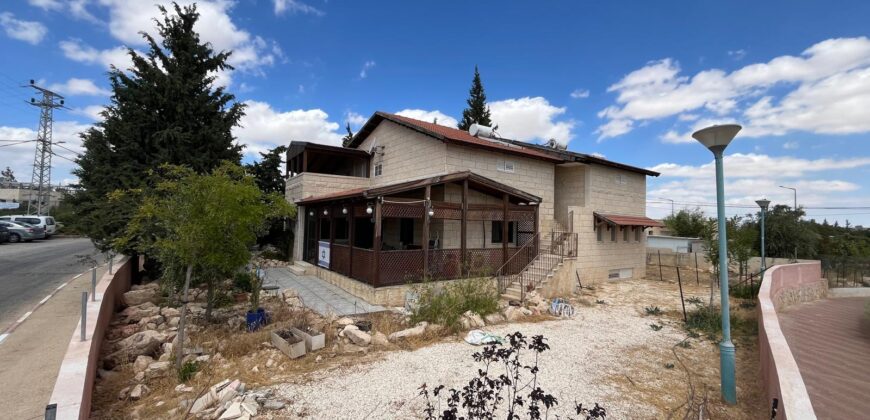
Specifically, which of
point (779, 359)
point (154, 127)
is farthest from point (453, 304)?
point (154, 127)

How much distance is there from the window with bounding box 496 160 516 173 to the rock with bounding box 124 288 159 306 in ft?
40.7

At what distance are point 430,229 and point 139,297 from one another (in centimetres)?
947

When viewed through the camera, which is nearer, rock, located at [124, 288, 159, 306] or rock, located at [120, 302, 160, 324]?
rock, located at [120, 302, 160, 324]

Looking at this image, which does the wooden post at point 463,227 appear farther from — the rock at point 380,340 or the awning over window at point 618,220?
the awning over window at point 618,220

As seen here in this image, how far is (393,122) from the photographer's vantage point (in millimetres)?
16641

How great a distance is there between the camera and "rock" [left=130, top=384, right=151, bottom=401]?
550 cm

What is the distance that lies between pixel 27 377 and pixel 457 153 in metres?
11.8

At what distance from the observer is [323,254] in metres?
14.4

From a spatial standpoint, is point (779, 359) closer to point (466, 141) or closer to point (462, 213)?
point (462, 213)

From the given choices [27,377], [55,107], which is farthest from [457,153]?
[55,107]

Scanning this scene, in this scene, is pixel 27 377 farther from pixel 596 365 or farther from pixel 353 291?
pixel 596 365

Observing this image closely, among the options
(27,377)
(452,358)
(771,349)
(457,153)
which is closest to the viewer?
(771,349)

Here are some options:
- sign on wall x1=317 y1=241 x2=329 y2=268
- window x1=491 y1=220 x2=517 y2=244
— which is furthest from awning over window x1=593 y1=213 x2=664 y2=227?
sign on wall x1=317 y1=241 x2=329 y2=268

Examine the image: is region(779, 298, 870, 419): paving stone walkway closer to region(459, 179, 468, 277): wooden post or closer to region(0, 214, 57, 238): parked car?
region(459, 179, 468, 277): wooden post
